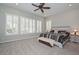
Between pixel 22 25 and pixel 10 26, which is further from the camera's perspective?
pixel 22 25

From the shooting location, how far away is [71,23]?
2.57 metres

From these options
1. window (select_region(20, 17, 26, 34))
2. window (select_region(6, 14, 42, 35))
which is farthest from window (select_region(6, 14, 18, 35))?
window (select_region(20, 17, 26, 34))

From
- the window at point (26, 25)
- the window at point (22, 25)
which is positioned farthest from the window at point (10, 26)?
the window at point (22, 25)

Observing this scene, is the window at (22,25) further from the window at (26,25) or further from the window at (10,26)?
the window at (10,26)

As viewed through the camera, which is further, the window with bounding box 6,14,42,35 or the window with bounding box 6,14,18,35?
the window with bounding box 6,14,42,35

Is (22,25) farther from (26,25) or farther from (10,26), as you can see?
(10,26)

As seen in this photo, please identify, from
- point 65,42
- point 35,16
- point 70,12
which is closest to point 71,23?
point 70,12

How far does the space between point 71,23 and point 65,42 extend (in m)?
0.87

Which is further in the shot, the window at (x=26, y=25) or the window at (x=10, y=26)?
the window at (x=26, y=25)

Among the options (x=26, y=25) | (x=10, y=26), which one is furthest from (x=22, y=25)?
(x=10, y=26)

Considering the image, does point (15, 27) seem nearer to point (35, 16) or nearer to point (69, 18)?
point (35, 16)

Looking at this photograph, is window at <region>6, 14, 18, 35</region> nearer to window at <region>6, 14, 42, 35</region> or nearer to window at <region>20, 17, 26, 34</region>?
window at <region>6, 14, 42, 35</region>
